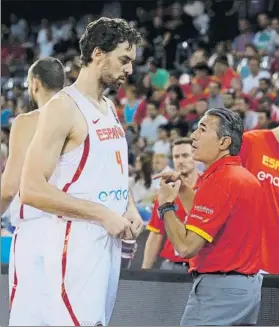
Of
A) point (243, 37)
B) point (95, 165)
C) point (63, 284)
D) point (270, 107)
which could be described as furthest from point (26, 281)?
point (243, 37)

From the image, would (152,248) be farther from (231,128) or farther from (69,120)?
(69,120)

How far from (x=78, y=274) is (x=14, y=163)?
75 cm

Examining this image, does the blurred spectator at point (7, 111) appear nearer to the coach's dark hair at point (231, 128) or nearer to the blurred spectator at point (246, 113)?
the blurred spectator at point (246, 113)

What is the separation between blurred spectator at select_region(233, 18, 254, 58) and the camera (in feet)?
50.0

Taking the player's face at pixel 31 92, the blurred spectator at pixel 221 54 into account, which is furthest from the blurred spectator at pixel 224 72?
the player's face at pixel 31 92

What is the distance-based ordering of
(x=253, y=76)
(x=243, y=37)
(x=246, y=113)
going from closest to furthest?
1. (x=246, y=113)
2. (x=253, y=76)
3. (x=243, y=37)

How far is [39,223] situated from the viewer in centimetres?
418

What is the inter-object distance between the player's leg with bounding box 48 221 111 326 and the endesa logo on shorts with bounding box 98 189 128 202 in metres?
0.13

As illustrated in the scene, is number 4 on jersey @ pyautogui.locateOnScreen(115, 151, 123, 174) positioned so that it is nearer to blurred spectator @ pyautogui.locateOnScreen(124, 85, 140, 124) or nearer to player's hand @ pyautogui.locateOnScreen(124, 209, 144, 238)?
player's hand @ pyautogui.locateOnScreen(124, 209, 144, 238)

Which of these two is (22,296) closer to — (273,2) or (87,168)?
(87,168)

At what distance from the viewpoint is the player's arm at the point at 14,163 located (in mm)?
4230

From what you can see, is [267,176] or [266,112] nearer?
[267,176]

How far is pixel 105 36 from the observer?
388cm

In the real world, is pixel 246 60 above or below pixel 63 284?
above
